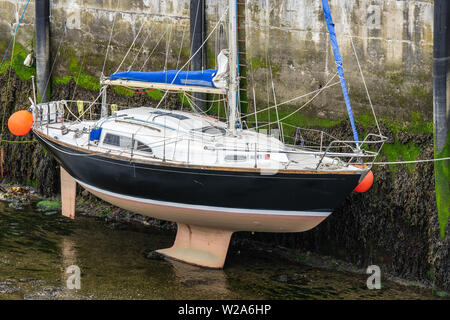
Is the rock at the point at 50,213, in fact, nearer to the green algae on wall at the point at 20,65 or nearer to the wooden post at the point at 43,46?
the wooden post at the point at 43,46

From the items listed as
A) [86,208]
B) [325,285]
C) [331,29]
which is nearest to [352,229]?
[325,285]

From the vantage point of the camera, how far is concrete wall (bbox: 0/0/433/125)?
18625 millimetres

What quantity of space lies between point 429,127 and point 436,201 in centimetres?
164

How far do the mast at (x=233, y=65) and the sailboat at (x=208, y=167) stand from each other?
0.02 meters

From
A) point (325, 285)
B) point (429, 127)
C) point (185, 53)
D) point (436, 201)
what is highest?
point (185, 53)

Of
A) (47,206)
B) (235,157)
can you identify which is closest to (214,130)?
(235,157)

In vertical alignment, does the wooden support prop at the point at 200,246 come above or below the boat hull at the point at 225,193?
below

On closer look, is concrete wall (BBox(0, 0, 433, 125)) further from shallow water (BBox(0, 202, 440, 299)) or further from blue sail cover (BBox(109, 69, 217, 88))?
shallow water (BBox(0, 202, 440, 299))

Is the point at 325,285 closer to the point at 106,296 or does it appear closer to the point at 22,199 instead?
the point at 106,296

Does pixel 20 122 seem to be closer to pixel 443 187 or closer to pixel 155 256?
pixel 155 256

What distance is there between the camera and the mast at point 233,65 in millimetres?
18453

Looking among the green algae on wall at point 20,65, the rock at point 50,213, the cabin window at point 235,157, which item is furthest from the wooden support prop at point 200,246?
the green algae on wall at point 20,65

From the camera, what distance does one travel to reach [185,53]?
2186cm

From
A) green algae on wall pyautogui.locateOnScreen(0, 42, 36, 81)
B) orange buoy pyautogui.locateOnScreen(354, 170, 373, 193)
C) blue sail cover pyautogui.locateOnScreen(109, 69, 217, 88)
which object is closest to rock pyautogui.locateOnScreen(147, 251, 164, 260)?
blue sail cover pyautogui.locateOnScreen(109, 69, 217, 88)
